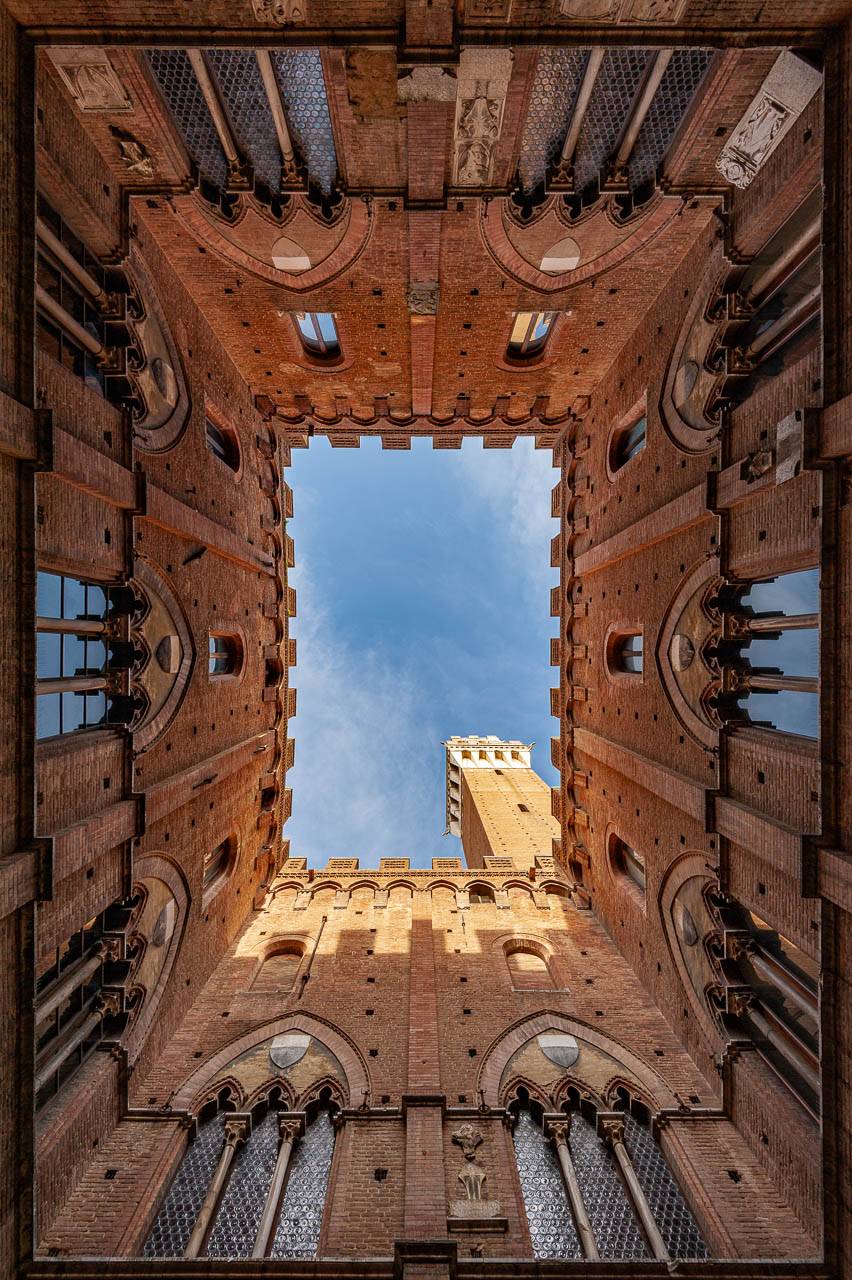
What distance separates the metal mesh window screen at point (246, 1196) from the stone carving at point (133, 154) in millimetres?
18125

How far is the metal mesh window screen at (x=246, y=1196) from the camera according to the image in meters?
8.66

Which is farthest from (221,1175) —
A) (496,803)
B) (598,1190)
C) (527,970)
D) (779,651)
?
(496,803)

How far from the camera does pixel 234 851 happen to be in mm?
15781

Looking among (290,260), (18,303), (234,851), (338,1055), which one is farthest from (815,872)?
(290,260)

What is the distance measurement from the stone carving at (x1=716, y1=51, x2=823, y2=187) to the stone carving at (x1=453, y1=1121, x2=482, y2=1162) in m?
17.6

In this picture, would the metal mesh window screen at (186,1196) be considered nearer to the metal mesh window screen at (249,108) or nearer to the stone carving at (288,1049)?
the stone carving at (288,1049)

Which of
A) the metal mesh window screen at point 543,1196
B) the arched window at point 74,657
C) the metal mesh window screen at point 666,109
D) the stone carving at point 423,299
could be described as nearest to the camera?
the arched window at point 74,657

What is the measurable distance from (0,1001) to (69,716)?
4069mm

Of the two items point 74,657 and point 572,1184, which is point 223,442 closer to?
point 74,657

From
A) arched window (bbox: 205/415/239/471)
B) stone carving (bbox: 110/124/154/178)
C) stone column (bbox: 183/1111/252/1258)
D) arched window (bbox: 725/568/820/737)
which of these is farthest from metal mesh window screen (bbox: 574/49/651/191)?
stone column (bbox: 183/1111/252/1258)

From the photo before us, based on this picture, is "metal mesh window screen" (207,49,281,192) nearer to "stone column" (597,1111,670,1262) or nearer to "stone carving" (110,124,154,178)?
"stone carving" (110,124,154,178)

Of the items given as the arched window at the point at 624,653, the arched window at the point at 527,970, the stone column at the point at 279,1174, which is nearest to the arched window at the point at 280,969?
the stone column at the point at 279,1174

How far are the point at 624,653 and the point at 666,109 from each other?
39.1 feet

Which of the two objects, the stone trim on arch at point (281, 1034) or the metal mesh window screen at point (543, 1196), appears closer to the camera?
the metal mesh window screen at point (543, 1196)
